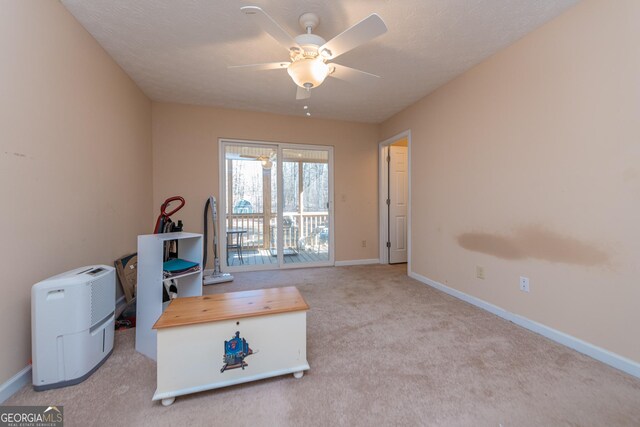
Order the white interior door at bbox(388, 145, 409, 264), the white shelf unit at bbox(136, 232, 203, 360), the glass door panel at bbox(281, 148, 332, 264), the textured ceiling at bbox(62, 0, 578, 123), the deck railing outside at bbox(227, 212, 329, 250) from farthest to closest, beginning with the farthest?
the white interior door at bbox(388, 145, 409, 264) → the glass door panel at bbox(281, 148, 332, 264) → the deck railing outside at bbox(227, 212, 329, 250) → the textured ceiling at bbox(62, 0, 578, 123) → the white shelf unit at bbox(136, 232, 203, 360)

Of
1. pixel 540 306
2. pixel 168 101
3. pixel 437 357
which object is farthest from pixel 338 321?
pixel 168 101

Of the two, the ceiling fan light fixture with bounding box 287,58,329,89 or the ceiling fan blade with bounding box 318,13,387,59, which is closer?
the ceiling fan blade with bounding box 318,13,387,59

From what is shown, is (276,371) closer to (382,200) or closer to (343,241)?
(343,241)

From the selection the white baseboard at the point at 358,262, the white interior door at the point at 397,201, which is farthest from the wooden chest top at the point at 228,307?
the white interior door at the point at 397,201

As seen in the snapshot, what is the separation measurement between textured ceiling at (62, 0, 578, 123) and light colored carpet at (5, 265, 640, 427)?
2.47 meters

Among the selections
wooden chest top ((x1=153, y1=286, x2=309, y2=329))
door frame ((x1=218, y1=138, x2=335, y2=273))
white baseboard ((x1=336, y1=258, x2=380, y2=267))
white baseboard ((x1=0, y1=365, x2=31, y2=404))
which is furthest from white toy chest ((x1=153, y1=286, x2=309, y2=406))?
white baseboard ((x1=336, y1=258, x2=380, y2=267))

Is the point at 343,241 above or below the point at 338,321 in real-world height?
above

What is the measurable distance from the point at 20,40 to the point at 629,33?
3.62 meters

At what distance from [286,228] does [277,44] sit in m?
2.67

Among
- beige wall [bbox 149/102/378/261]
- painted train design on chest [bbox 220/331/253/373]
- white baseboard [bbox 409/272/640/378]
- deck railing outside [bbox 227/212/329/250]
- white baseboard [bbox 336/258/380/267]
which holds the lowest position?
white baseboard [bbox 409/272/640/378]

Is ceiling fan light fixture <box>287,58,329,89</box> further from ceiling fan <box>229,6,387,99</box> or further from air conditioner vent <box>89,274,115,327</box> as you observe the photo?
air conditioner vent <box>89,274,115,327</box>

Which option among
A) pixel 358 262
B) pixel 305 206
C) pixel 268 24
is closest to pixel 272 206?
pixel 305 206

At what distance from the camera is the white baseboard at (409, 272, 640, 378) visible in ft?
5.32

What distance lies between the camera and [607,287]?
1726 millimetres
